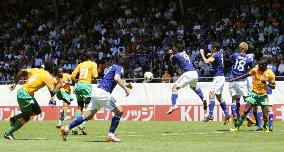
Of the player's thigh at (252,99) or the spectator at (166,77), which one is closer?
the player's thigh at (252,99)

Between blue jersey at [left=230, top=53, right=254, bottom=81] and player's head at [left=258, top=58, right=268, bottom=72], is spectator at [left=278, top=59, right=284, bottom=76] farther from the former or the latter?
player's head at [left=258, top=58, right=268, bottom=72]

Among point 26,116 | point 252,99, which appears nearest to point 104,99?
point 26,116

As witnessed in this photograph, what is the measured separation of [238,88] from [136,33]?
1788 centimetres

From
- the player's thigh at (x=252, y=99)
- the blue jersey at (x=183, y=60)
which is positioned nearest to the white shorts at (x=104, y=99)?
the player's thigh at (x=252, y=99)

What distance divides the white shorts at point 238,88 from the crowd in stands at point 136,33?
28.0 ft

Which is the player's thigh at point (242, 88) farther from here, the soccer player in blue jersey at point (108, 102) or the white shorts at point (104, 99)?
the white shorts at point (104, 99)

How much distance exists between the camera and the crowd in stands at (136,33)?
3756 cm

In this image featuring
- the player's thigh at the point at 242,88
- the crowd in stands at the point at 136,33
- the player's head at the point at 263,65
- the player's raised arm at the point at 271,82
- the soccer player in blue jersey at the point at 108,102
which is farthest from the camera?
the crowd in stands at the point at 136,33

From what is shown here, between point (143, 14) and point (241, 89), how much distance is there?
799 inches

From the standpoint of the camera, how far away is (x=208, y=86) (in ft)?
107

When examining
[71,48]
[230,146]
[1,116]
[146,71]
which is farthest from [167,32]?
[230,146]

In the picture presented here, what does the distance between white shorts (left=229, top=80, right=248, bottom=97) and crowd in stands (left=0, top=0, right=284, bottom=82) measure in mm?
8544

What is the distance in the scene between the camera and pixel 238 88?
83.1 ft

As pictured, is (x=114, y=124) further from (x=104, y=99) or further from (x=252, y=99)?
(x=252, y=99)
